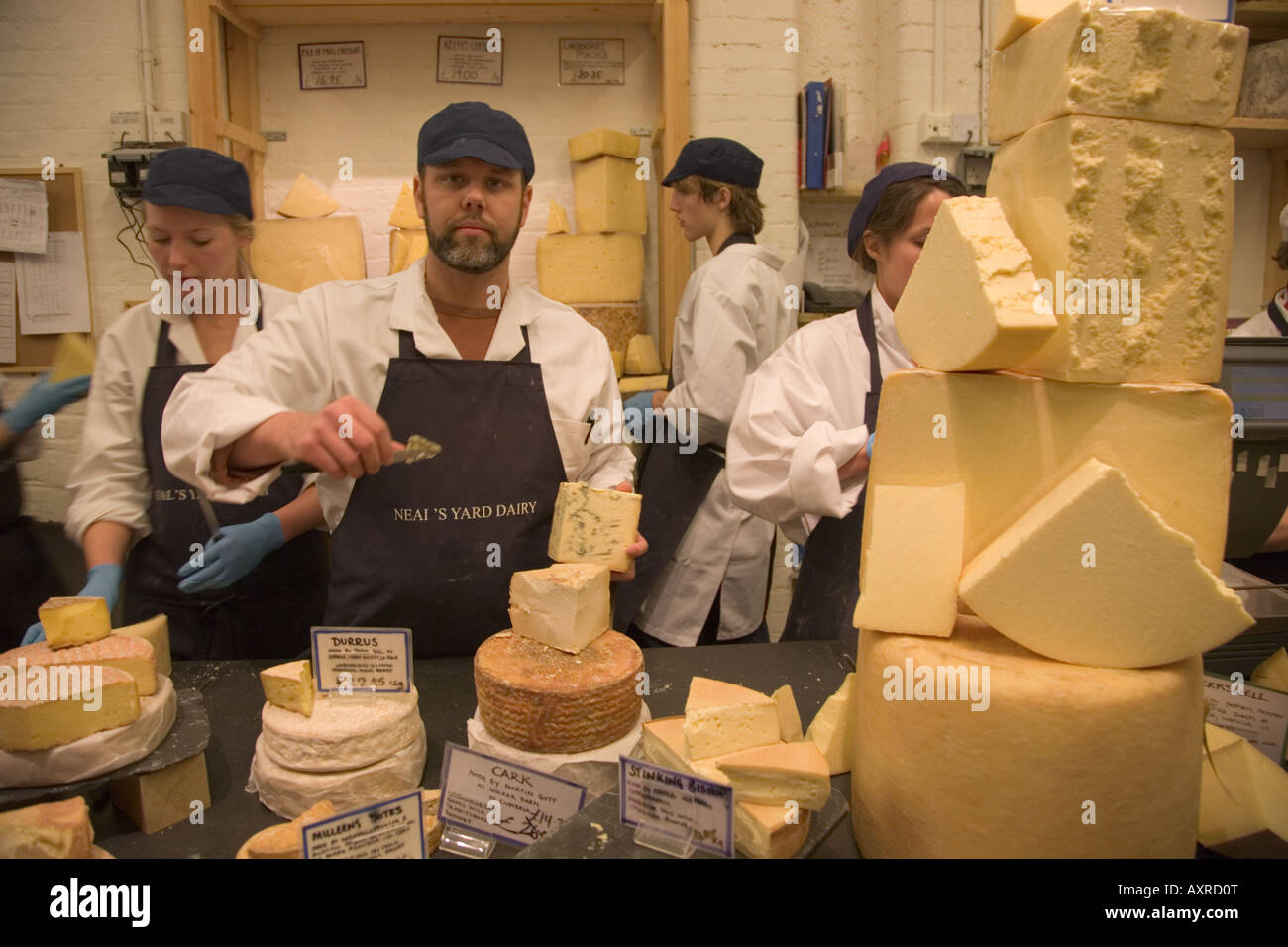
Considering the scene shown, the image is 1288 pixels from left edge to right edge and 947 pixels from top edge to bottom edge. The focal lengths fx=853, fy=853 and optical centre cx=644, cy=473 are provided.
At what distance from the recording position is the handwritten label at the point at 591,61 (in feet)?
12.1

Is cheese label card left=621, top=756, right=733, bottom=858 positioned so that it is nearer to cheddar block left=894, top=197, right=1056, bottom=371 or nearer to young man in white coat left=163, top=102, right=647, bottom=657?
cheddar block left=894, top=197, right=1056, bottom=371

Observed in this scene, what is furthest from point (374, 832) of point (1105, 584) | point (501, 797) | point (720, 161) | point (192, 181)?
point (720, 161)

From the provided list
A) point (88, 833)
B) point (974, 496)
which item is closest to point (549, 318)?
point (974, 496)

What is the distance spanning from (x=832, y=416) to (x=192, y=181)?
5.54 ft

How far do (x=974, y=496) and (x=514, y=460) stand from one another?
3.64ft

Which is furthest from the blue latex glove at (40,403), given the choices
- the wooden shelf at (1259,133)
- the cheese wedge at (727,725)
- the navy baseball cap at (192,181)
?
the wooden shelf at (1259,133)

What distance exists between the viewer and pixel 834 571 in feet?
6.93

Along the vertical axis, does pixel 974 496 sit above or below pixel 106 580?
above

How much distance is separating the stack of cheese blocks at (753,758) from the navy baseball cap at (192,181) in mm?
1731

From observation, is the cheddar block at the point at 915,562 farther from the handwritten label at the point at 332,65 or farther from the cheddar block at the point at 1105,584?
the handwritten label at the point at 332,65

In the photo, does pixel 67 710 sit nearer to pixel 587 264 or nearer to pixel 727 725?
pixel 727 725

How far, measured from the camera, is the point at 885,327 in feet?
7.30

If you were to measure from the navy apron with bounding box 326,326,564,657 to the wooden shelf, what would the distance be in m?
3.31

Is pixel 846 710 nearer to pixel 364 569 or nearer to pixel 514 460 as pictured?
pixel 514 460
